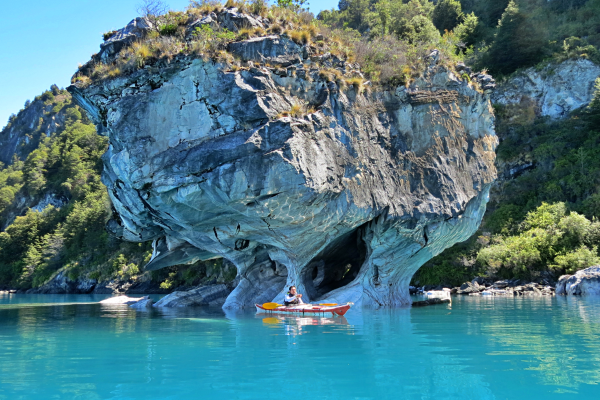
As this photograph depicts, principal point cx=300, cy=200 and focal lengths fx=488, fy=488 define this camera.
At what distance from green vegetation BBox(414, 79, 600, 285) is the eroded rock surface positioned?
3.56 feet

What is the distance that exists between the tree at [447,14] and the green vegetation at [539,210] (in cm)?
1928

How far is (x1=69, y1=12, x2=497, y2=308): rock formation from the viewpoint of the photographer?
1678cm

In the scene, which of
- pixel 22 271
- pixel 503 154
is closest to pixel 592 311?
pixel 503 154

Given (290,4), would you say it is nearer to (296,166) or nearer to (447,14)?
(296,166)

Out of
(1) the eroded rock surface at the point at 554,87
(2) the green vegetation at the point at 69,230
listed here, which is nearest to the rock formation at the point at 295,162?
(2) the green vegetation at the point at 69,230

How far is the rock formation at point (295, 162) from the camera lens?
661 inches

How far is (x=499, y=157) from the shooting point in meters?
46.7

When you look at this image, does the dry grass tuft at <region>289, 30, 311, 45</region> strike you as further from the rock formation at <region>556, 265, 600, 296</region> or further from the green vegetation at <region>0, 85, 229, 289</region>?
the green vegetation at <region>0, 85, 229, 289</region>

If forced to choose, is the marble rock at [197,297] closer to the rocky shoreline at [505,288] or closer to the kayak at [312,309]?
the kayak at [312,309]

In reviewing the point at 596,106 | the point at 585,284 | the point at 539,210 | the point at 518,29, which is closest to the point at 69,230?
the point at 539,210

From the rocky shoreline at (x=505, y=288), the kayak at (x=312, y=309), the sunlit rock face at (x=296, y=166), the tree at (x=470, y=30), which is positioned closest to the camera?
the kayak at (x=312, y=309)

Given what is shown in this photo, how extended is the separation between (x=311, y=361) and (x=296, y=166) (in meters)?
9.39

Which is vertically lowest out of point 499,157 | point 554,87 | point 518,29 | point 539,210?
point 539,210

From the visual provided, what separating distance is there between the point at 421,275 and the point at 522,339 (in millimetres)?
29810
